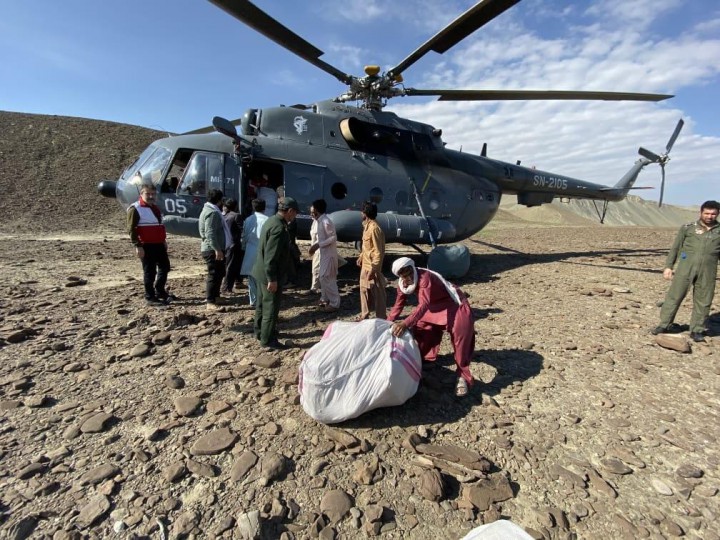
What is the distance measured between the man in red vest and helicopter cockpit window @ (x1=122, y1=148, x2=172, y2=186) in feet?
3.84

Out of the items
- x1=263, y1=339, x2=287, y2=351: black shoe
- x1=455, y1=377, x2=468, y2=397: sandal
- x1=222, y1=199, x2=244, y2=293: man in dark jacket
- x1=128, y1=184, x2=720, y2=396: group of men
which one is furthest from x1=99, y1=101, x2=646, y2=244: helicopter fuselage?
x1=455, y1=377, x2=468, y2=397: sandal

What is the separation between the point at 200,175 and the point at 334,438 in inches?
212

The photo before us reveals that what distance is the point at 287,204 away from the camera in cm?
435

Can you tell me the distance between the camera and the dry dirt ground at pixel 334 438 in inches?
81.3

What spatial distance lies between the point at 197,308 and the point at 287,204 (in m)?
2.38

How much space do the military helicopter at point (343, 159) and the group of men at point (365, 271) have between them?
1079 mm

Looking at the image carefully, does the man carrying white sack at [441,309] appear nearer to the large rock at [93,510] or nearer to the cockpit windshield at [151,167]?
the large rock at [93,510]

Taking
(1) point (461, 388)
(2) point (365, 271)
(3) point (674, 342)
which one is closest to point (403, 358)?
(1) point (461, 388)

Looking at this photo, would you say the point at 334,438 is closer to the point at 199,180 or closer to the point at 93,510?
the point at 93,510

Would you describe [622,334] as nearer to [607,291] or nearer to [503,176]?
[607,291]

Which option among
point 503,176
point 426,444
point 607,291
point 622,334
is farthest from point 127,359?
point 503,176

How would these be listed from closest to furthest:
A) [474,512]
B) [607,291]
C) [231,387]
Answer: [474,512] < [231,387] < [607,291]

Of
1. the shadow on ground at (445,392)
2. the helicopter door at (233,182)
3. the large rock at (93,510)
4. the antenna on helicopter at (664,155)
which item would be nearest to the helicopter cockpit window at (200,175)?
the helicopter door at (233,182)

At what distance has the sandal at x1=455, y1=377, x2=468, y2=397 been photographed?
3.20m
